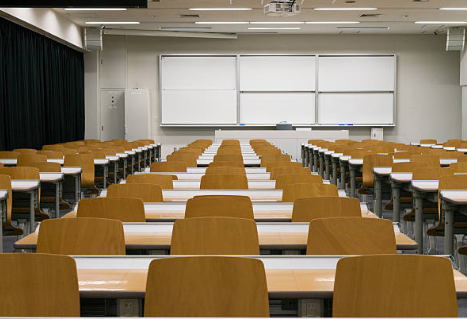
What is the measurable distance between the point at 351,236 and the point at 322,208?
0.79 meters

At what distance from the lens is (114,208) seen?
3711 mm

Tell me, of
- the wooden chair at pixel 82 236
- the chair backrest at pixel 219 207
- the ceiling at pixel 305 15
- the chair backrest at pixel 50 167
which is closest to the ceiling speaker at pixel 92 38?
the ceiling at pixel 305 15

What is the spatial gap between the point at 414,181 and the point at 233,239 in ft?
10.8

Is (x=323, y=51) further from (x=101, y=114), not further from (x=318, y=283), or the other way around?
(x=318, y=283)

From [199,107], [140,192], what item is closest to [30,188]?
[140,192]

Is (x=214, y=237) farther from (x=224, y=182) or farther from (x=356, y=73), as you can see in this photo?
(x=356, y=73)

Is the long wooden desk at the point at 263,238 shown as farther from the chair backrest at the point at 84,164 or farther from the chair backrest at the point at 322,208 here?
the chair backrest at the point at 84,164

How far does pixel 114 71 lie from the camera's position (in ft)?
66.6

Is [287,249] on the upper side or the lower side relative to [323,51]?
lower

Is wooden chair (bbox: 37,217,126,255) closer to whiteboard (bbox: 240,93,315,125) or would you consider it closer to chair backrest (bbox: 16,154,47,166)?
chair backrest (bbox: 16,154,47,166)

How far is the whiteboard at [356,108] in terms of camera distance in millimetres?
20406

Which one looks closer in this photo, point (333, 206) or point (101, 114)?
→ point (333, 206)

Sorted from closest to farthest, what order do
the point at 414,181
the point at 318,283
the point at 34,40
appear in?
the point at 318,283 → the point at 414,181 → the point at 34,40

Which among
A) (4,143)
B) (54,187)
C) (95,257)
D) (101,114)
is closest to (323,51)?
(101,114)
